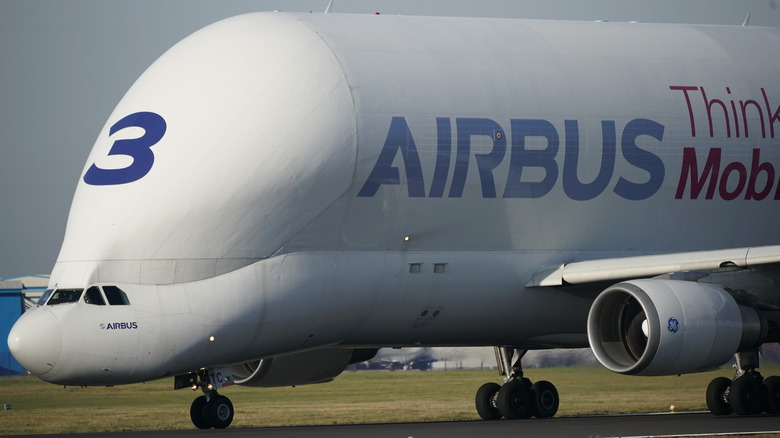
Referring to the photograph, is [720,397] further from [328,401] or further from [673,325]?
[328,401]

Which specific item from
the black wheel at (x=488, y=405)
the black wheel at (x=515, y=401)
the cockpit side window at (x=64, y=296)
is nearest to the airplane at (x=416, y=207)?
the cockpit side window at (x=64, y=296)

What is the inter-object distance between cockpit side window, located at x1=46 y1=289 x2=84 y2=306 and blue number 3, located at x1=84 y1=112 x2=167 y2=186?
1.83 m

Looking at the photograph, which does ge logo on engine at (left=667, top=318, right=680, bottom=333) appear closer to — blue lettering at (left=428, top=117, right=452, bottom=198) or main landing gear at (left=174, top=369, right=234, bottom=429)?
blue lettering at (left=428, top=117, right=452, bottom=198)

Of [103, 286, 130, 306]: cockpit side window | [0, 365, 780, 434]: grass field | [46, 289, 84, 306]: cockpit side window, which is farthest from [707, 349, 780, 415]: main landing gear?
[46, 289, 84, 306]: cockpit side window

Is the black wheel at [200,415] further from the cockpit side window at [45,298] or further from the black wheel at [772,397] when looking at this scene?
the black wheel at [772,397]

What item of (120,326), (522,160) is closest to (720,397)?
(522,160)

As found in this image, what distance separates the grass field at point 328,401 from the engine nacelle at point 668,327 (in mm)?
7087

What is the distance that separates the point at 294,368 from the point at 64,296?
5.90 meters

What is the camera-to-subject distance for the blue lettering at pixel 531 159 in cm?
2652

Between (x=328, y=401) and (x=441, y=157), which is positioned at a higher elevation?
(x=441, y=157)

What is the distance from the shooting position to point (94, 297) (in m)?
23.8

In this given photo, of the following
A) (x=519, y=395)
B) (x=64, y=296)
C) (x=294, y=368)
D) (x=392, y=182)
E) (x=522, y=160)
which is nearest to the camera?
(x=64, y=296)

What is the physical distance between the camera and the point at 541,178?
1053 inches

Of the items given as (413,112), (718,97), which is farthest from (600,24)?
(413,112)
